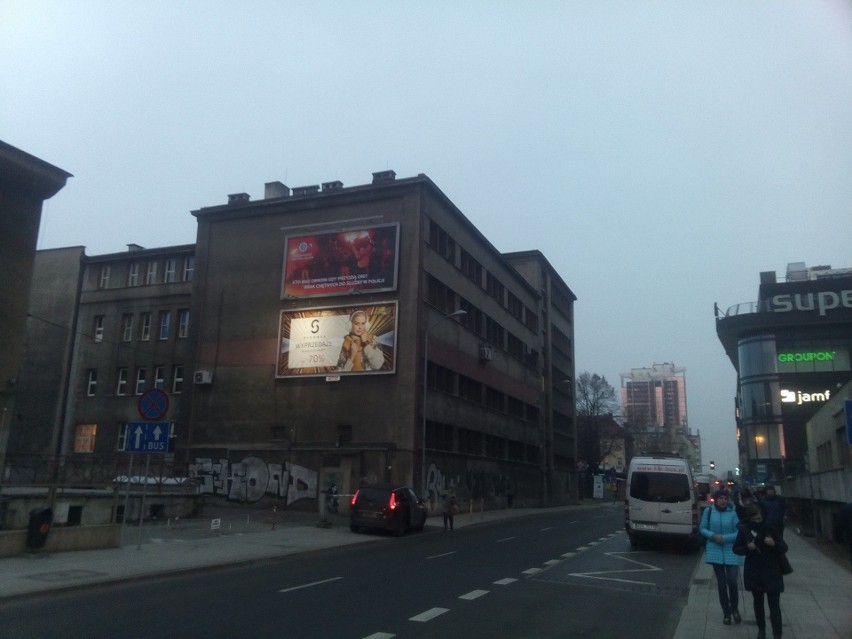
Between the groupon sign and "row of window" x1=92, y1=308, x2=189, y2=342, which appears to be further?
Result: the groupon sign

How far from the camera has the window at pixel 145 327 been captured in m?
45.3

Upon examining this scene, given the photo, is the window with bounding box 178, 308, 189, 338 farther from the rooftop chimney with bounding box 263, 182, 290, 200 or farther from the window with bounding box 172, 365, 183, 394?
the rooftop chimney with bounding box 263, 182, 290, 200

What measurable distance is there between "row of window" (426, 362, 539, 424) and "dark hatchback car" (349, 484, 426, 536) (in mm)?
12344

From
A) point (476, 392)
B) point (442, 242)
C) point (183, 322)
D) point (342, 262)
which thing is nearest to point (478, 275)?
Answer: point (442, 242)

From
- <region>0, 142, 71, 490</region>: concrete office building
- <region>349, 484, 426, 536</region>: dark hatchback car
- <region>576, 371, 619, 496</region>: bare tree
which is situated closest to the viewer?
<region>0, 142, 71, 490</region>: concrete office building

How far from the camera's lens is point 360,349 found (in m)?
36.8

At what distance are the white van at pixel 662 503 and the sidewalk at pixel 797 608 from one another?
3.20 m

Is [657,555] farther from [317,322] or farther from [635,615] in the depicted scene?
[317,322]

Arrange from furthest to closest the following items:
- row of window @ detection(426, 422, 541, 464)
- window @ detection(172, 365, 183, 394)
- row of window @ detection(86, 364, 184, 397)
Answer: row of window @ detection(86, 364, 184, 397)
window @ detection(172, 365, 183, 394)
row of window @ detection(426, 422, 541, 464)

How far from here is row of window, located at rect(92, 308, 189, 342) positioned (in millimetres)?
44625

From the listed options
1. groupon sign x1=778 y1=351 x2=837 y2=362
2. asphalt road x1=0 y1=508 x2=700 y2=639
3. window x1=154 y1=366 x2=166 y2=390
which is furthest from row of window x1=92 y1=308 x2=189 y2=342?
groupon sign x1=778 y1=351 x2=837 y2=362

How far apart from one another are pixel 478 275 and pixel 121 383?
2431cm

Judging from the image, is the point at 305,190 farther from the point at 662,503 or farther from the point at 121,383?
the point at 662,503

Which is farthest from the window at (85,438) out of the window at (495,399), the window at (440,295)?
the window at (495,399)
